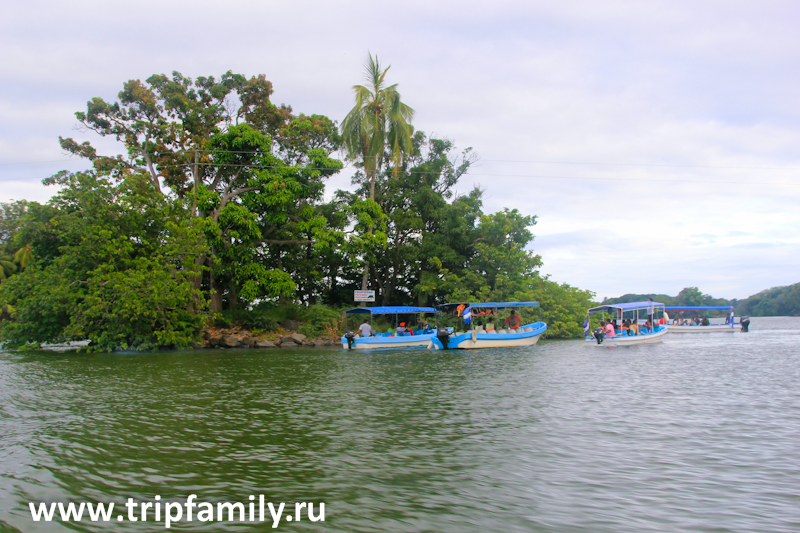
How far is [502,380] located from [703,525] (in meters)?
10.1

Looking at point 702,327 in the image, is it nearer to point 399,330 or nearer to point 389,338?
point 399,330

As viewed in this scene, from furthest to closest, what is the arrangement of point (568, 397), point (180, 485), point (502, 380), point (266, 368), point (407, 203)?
point (407, 203) → point (266, 368) → point (502, 380) → point (568, 397) → point (180, 485)

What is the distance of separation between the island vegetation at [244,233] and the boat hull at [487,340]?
692 centimetres

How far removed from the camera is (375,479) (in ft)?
21.5

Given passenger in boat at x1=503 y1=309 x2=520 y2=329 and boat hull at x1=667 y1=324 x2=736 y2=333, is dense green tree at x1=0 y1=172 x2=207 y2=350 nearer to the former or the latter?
passenger in boat at x1=503 y1=309 x2=520 y2=329

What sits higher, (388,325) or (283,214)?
(283,214)

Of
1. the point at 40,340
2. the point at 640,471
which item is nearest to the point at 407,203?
the point at 40,340

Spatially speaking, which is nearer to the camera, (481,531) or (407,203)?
(481,531)

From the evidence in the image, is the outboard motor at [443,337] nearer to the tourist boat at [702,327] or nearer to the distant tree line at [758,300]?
the tourist boat at [702,327]

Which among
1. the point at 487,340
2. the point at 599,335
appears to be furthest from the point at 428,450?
the point at 599,335

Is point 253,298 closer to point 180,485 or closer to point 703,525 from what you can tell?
point 180,485

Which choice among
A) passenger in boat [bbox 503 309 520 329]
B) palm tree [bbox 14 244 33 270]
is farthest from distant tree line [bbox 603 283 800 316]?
palm tree [bbox 14 244 33 270]

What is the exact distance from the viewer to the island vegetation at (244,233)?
89.5 ft

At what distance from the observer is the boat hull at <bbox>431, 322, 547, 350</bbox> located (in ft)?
92.6
